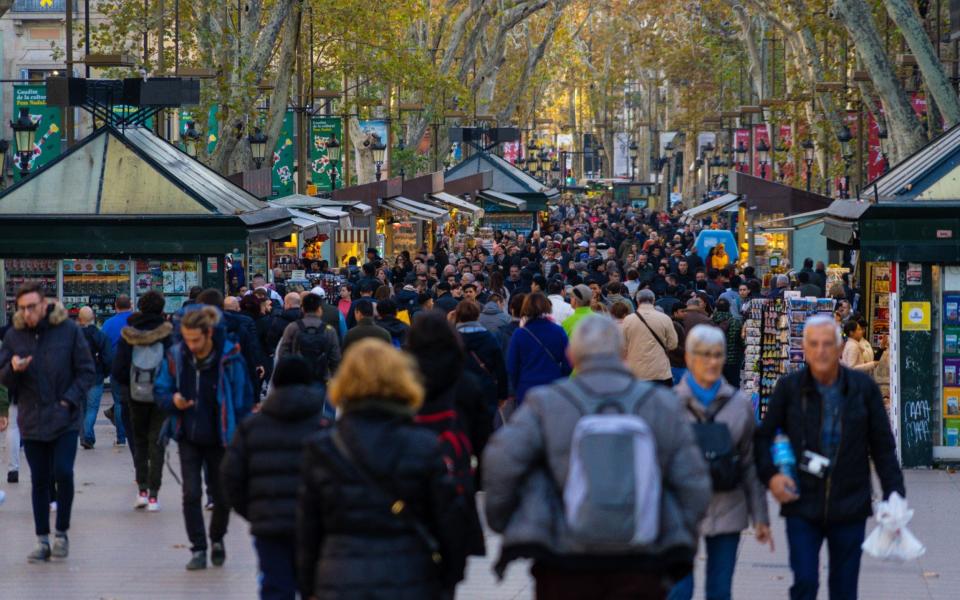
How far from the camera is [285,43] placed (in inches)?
1299

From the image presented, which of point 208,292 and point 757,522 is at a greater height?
point 208,292

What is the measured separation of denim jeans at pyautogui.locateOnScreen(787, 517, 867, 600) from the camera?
7.38 meters

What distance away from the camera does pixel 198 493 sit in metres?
9.79

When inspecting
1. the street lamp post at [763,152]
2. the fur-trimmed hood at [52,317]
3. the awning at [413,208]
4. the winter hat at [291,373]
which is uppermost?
the street lamp post at [763,152]

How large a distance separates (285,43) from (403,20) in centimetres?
893

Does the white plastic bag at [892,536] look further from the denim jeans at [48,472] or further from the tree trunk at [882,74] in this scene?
the tree trunk at [882,74]

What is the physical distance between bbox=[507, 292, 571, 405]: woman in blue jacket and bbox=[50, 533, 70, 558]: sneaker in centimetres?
391

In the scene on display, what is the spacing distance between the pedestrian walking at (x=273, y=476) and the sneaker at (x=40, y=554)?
3496 millimetres

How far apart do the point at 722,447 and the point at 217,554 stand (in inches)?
156

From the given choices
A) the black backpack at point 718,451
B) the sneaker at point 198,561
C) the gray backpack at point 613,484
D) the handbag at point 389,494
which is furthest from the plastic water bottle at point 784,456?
the sneaker at point 198,561

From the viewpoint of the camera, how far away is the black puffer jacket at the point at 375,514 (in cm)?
545

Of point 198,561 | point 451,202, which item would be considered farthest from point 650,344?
point 451,202

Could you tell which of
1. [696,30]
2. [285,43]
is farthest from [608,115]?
[285,43]

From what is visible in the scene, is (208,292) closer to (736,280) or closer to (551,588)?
(551,588)
